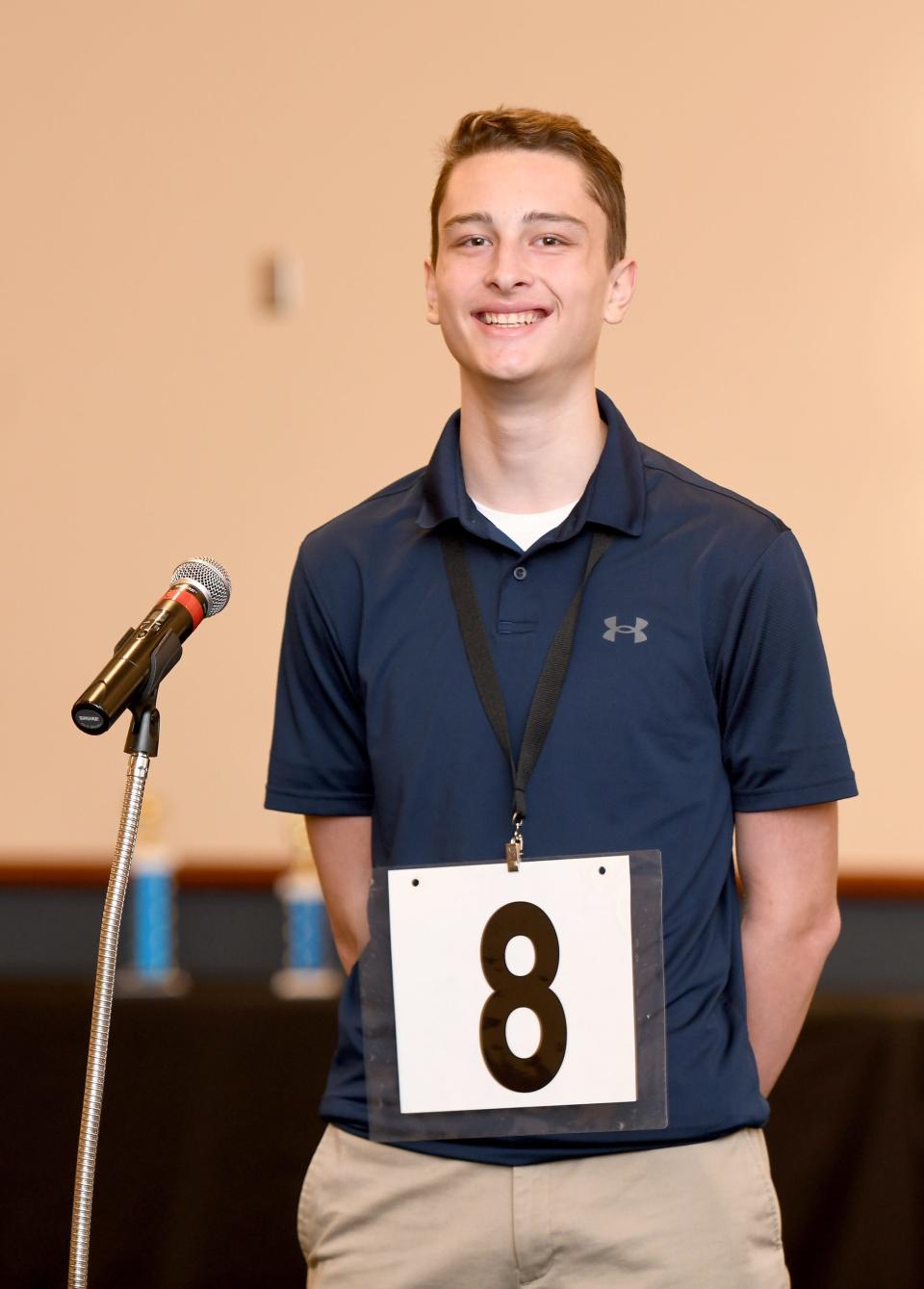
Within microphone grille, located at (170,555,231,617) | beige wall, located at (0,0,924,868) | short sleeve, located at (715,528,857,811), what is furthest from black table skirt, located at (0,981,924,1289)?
microphone grille, located at (170,555,231,617)

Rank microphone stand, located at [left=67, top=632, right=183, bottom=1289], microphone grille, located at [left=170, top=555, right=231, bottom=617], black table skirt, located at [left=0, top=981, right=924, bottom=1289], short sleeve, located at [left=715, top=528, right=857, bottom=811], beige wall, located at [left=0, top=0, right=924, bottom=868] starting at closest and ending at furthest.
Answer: microphone stand, located at [left=67, top=632, right=183, bottom=1289], microphone grille, located at [left=170, top=555, right=231, bottom=617], short sleeve, located at [left=715, top=528, right=857, bottom=811], black table skirt, located at [left=0, top=981, right=924, bottom=1289], beige wall, located at [left=0, top=0, right=924, bottom=868]

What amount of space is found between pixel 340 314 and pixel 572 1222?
8.44 feet

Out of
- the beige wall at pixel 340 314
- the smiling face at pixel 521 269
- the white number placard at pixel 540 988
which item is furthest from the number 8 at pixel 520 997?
the beige wall at pixel 340 314

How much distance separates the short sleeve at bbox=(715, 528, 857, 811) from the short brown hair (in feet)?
1.34

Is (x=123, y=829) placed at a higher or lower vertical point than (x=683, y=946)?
higher

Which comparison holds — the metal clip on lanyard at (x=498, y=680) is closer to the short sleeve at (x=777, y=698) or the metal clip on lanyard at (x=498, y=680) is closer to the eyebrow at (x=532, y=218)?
the short sleeve at (x=777, y=698)

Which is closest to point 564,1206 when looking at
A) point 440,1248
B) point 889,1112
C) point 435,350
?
point 440,1248

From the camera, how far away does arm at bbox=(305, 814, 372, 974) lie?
1756 millimetres

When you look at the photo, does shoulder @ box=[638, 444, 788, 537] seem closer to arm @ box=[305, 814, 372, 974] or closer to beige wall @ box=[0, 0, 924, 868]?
arm @ box=[305, 814, 372, 974]

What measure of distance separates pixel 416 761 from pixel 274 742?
0.28 meters

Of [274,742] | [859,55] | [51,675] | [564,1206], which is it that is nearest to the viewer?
[564,1206]

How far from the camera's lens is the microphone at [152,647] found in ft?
4.17

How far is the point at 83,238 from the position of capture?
12.2 ft

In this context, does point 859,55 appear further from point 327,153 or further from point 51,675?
point 51,675
